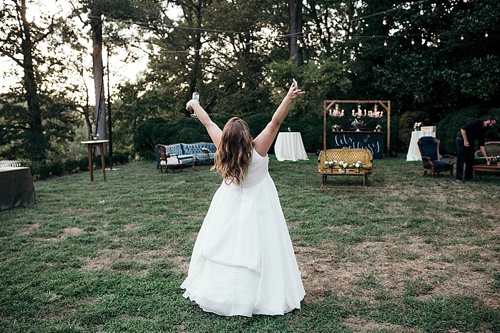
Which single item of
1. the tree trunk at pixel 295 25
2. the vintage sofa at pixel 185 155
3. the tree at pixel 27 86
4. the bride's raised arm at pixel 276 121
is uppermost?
the tree trunk at pixel 295 25

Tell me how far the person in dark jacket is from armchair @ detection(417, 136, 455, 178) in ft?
1.92

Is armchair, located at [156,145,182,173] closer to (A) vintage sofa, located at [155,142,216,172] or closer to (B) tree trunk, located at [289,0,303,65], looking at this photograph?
(A) vintage sofa, located at [155,142,216,172]

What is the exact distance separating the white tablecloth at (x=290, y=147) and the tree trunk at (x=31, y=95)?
10.6m

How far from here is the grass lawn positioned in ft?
10.1

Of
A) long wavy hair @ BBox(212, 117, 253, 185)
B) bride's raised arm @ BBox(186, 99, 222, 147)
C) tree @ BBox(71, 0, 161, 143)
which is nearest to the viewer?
long wavy hair @ BBox(212, 117, 253, 185)

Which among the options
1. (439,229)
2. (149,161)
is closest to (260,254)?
(439,229)

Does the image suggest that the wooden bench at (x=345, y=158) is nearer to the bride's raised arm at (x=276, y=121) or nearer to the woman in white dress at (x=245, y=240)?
the woman in white dress at (x=245, y=240)

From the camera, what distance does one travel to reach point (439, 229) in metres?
5.84

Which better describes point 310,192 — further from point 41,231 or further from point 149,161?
point 149,161

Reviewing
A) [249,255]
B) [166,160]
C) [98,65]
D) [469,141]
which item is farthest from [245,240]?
[98,65]

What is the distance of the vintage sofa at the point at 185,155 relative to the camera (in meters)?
14.4

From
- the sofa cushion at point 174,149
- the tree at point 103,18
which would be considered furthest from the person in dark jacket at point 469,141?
the tree at point 103,18

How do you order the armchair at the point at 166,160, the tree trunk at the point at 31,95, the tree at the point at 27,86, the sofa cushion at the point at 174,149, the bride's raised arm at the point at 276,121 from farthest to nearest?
the tree trunk at the point at 31,95 → the tree at the point at 27,86 → the sofa cushion at the point at 174,149 → the armchair at the point at 166,160 → the bride's raised arm at the point at 276,121

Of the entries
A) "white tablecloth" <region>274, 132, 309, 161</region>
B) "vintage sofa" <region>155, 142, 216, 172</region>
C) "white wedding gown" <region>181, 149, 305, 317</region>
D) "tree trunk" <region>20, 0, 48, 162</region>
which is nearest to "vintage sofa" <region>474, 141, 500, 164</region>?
"white tablecloth" <region>274, 132, 309, 161</region>
